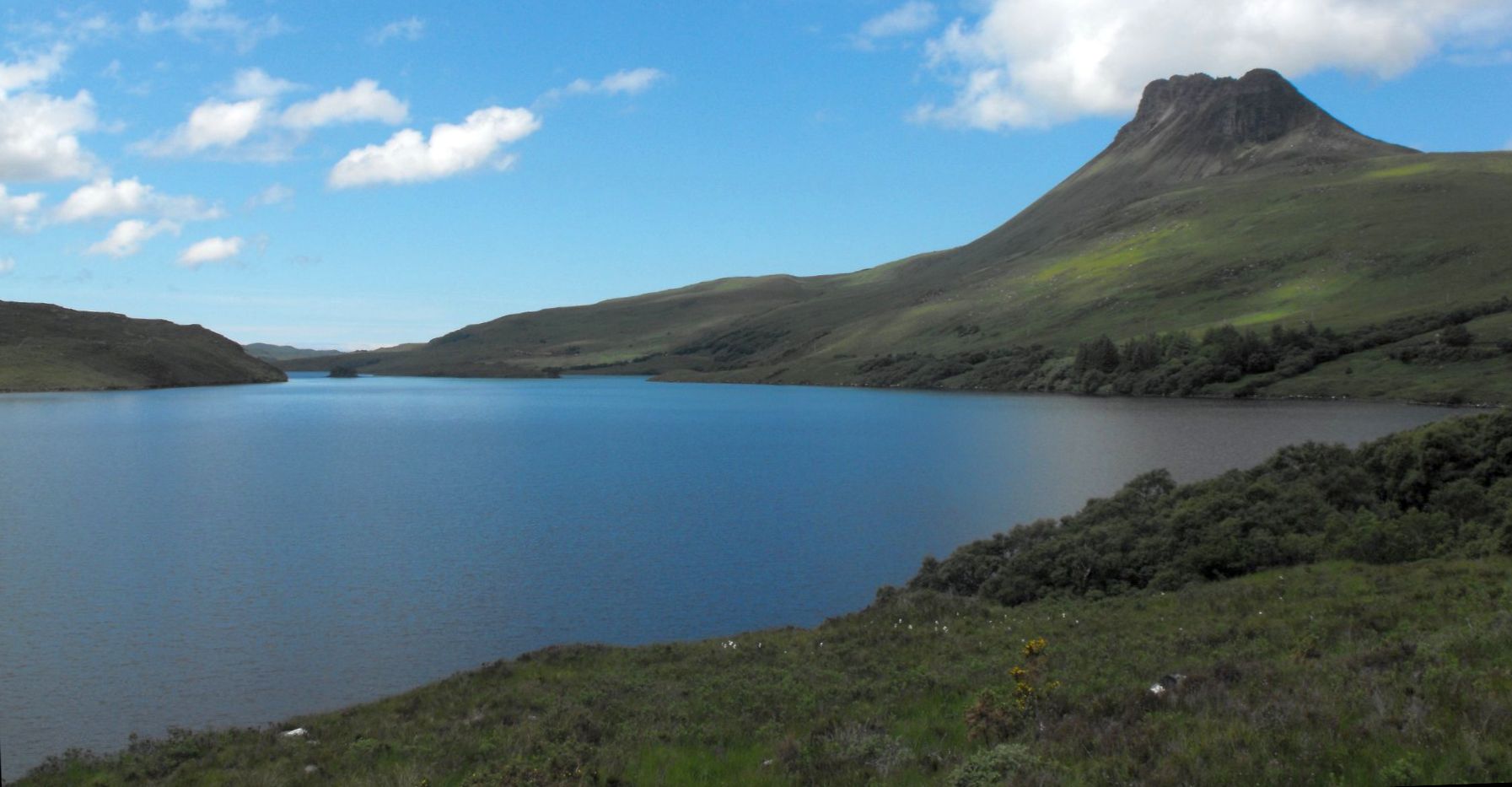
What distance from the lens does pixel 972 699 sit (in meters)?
16.3

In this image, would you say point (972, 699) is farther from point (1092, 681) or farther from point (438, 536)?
point (438, 536)

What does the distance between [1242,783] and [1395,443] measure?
25484mm

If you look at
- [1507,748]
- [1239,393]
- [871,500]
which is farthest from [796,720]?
[1239,393]

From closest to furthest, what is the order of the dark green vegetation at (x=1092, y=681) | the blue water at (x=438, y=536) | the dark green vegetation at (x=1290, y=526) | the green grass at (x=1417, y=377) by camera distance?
the dark green vegetation at (x=1092, y=681) → the dark green vegetation at (x=1290, y=526) → the blue water at (x=438, y=536) → the green grass at (x=1417, y=377)

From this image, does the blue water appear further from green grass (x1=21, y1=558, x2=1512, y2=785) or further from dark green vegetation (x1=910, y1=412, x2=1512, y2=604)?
dark green vegetation (x1=910, y1=412, x2=1512, y2=604)

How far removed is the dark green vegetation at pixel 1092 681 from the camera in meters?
11.2

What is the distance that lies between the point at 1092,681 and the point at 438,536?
34925mm

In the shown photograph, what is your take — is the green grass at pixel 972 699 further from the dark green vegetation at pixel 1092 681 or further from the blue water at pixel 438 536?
the blue water at pixel 438 536

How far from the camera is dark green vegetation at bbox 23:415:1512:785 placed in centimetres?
1118

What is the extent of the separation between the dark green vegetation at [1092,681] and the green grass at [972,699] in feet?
0.20

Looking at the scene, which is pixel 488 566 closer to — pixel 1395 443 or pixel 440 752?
pixel 440 752

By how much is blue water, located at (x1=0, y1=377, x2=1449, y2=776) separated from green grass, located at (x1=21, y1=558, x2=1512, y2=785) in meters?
5.91

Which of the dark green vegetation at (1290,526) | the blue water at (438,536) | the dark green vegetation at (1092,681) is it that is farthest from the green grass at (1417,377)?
the dark green vegetation at (1092,681)

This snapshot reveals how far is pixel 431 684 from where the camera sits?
2308cm
